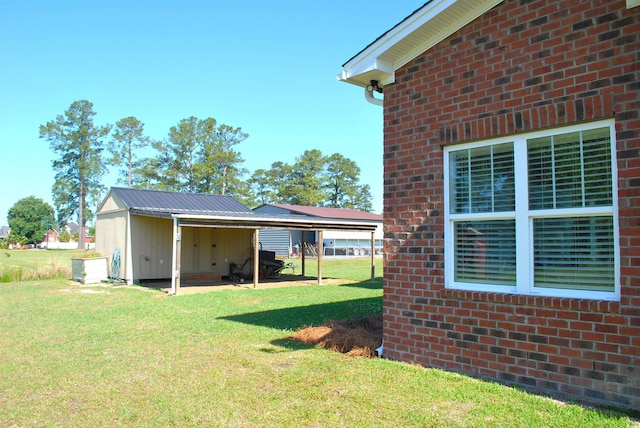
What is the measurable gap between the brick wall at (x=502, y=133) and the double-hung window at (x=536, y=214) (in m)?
0.15

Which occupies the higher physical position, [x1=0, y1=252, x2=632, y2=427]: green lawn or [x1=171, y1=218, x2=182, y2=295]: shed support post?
[x1=171, y1=218, x2=182, y2=295]: shed support post

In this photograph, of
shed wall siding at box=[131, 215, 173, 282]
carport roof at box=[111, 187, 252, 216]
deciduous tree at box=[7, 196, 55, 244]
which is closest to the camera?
shed wall siding at box=[131, 215, 173, 282]

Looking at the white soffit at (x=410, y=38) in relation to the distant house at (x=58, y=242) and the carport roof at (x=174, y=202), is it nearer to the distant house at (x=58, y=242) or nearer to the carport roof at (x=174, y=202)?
the carport roof at (x=174, y=202)

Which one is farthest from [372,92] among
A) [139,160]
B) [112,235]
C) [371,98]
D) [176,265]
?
[139,160]

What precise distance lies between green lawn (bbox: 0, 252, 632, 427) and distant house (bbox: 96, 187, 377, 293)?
7.15 metres

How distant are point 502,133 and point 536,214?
0.87m

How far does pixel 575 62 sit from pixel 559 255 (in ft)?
5.83

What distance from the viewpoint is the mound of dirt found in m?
5.97

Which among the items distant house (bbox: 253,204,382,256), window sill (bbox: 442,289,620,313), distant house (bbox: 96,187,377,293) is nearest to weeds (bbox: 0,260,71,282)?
distant house (bbox: 96,187,377,293)

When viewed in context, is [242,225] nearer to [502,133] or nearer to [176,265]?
[176,265]

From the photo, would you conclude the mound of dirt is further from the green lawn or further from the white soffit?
the white soffit

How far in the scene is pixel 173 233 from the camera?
55.8 feet

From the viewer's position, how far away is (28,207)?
299ft

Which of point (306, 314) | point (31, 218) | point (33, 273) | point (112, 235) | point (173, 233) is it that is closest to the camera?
point (306, 314)
